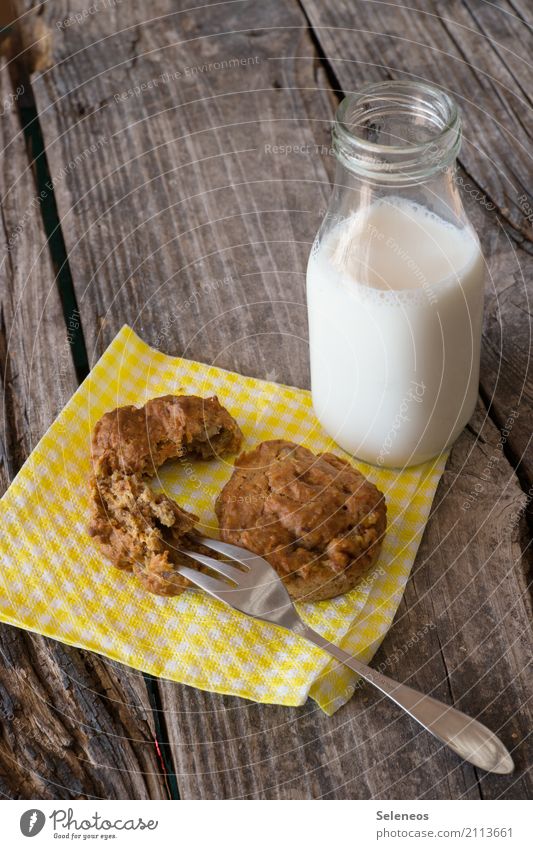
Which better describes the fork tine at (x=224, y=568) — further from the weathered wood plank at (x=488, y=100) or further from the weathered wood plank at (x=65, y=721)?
the weathered wood plank at (x=488, y=100)

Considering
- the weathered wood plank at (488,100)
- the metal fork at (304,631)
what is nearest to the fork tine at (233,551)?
the metal fork at (304,631)

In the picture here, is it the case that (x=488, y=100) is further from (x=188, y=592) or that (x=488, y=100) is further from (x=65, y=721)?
(x=65, y=721)

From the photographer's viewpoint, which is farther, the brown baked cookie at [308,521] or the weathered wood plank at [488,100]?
the weathered wood plank at [488,100]

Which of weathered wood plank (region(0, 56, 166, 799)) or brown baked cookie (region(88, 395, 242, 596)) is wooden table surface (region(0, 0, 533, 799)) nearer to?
weathered wood plank (region(0, 56, 166, 799))

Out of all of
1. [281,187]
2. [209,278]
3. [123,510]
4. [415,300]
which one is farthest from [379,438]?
[281,187]

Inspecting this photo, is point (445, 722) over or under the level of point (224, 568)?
under

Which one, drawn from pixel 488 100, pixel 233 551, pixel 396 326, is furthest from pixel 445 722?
pixel 488 100
